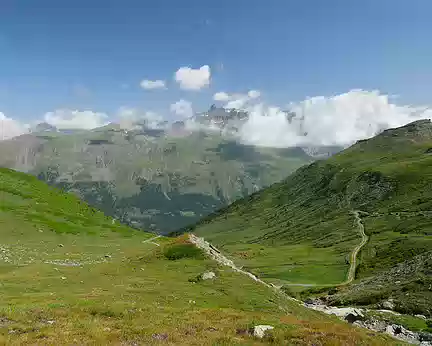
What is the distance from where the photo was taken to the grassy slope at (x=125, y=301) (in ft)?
88.3

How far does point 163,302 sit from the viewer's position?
145 feet

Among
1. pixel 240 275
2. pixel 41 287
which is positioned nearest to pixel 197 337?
pixel 41 287

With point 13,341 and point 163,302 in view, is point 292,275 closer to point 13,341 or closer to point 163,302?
point 163,302

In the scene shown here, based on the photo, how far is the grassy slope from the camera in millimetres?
26906

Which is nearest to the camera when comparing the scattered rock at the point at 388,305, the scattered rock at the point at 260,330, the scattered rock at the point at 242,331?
the scattered rock at the point at 260,330

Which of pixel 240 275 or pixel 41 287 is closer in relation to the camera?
pixel 41 287

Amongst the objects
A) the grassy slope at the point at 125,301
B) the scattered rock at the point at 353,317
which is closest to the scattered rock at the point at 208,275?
the grassy slope at the point at 125,301

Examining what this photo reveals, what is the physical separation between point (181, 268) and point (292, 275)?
106 meters

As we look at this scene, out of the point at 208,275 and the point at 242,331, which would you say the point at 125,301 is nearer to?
the point at 242,331

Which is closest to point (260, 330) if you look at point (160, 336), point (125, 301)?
point (160, 336)

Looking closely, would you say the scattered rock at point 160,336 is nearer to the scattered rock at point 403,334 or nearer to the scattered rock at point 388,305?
the scattered rock at point 403,334

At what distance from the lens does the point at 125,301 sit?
137 ft

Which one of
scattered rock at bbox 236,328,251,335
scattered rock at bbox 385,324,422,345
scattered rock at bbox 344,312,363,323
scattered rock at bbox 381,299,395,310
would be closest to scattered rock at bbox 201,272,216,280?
scattered rock at bbox 344,312,363,323

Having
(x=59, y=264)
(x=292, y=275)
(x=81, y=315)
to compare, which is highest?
(x=81, y=315)
